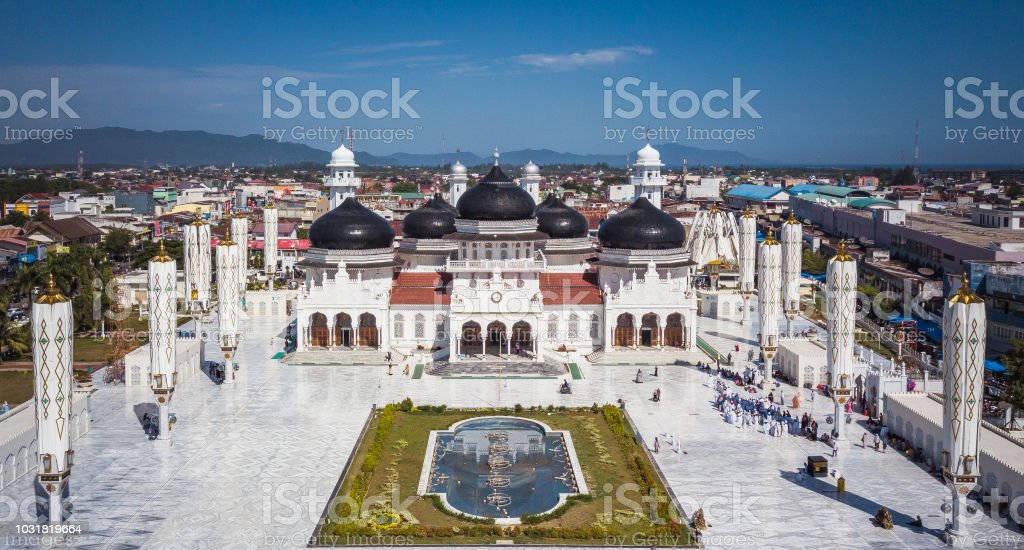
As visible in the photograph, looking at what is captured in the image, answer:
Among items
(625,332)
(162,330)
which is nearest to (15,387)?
(162,330)

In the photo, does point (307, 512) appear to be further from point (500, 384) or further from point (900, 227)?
point (900, 227)

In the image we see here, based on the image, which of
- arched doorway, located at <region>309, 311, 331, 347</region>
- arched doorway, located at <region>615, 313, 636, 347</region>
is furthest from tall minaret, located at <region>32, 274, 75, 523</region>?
arched doorway, located at <region>615, 313, 636, 347</region>

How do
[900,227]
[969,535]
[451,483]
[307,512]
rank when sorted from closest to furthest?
[969,535], [307,512], [451,483], [900,227]

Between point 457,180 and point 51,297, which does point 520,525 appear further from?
point 457,180

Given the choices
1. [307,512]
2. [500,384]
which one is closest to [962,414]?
[307,512]

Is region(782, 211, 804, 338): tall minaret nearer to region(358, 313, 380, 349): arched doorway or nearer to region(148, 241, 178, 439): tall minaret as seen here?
region(358, 313, 380, 349): arched doorway

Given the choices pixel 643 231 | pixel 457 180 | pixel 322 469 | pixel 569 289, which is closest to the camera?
pixel 322 469
